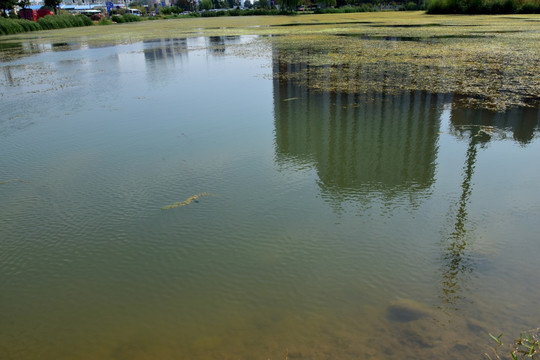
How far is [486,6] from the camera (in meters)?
34.1

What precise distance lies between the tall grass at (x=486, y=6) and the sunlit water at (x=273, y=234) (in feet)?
108

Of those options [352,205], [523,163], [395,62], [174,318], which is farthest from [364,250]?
[395,62]

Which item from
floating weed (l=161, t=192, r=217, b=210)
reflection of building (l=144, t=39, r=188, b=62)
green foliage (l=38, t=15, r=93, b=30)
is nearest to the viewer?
floating weed (l=161, t=192, r=217, b=210)

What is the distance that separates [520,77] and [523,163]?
17.3 feet

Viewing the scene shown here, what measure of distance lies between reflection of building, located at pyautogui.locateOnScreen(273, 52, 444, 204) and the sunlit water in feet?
0.11

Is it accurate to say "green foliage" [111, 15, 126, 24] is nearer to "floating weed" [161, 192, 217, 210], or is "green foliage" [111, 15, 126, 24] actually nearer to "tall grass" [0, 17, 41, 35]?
"tall grass" [0, 17, 41, 35]

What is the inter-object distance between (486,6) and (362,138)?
36.1 metres

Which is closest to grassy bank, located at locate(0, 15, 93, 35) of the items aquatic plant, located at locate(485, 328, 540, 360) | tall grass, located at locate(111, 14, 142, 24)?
tall grass, located at locate(111, 14, 142, 24)

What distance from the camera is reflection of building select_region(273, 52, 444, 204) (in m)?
4.49

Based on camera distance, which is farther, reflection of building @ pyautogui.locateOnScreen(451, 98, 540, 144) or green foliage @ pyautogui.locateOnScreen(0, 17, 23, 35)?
green foliage @ pyautogui.locateOnScreen(0, 17, 23, 35)

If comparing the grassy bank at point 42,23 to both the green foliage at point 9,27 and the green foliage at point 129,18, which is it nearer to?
the green foliage at point 9,27

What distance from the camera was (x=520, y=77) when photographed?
891cm

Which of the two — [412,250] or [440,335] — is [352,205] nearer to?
[412,250]

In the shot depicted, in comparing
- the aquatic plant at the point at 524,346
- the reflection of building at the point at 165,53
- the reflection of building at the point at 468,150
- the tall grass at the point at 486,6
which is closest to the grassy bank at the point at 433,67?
the reflection of building at the point at 468,150
